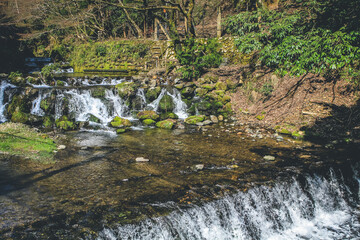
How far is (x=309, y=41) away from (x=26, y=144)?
10130 mm

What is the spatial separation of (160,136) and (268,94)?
272 inches

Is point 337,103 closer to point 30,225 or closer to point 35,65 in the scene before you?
point 30,225

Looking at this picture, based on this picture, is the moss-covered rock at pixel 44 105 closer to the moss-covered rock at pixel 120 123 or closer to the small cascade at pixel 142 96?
the moss-covered rock at pixel 120 123

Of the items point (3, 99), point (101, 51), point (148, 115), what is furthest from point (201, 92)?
point (101, 51)

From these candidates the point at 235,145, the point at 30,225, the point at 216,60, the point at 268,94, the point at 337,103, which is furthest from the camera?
the point at 216,60

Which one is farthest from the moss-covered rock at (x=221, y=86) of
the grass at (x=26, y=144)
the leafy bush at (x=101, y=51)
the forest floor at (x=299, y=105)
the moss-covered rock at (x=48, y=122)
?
the leafy bush at (x=101, y=51)

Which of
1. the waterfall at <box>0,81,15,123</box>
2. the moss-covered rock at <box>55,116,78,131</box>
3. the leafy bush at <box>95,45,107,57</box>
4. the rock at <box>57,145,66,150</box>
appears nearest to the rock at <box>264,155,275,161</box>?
the rock at <box>57,145,66,150</box>

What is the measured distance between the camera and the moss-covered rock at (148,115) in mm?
12873

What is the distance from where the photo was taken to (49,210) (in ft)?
15.1

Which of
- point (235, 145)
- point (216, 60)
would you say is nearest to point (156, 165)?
point (235, 145)

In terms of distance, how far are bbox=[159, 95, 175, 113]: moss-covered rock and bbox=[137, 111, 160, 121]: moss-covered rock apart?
0.90 metres

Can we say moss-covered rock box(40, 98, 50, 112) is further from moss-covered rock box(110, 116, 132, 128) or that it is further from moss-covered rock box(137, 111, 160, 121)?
moss-covered rock box(137, 111, 160, 121)

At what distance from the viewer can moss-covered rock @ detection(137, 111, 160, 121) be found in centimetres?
1287

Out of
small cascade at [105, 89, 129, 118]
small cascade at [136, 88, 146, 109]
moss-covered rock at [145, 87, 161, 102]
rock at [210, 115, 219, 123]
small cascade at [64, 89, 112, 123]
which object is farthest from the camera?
moss-covered rock at [145, 87, 161, 102]
